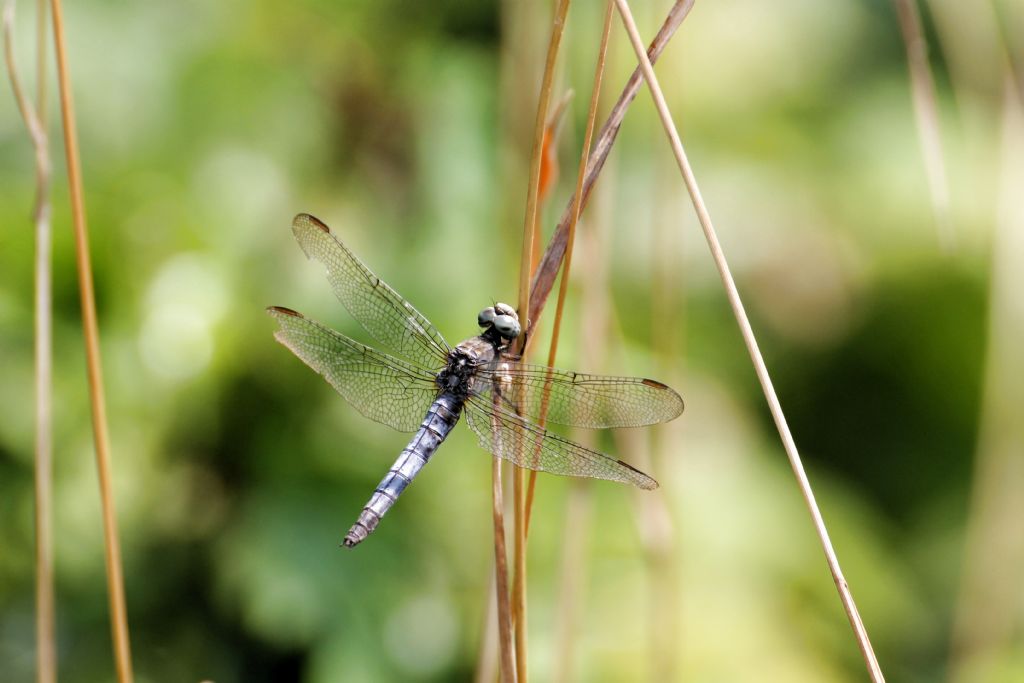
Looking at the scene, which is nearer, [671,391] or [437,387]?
[671,391]

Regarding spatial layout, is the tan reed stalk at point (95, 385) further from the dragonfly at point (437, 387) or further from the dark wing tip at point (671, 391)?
the dark wing tip at point (671, 391)

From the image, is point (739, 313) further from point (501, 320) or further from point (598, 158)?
point (501, 320)

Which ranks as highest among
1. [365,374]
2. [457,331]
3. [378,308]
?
[457,331]

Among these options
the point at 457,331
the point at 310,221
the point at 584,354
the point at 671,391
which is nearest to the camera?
the point at 671,391

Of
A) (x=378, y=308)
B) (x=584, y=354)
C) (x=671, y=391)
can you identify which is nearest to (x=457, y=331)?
(x=378, y=308)

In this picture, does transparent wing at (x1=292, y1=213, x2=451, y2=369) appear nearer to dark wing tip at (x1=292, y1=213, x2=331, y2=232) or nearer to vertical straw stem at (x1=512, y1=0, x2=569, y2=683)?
dark wing tip at (x1=292, y1=213, x2=331, y2=232)

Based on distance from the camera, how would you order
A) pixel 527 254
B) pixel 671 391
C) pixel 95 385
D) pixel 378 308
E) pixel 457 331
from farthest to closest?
pixel 457 331, pixel 378 308, pixel 671 391, pixel 95 385, pixel 527 254

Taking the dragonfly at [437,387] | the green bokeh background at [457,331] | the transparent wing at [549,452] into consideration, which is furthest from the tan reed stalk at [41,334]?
the green bokeh background at [457,331]
